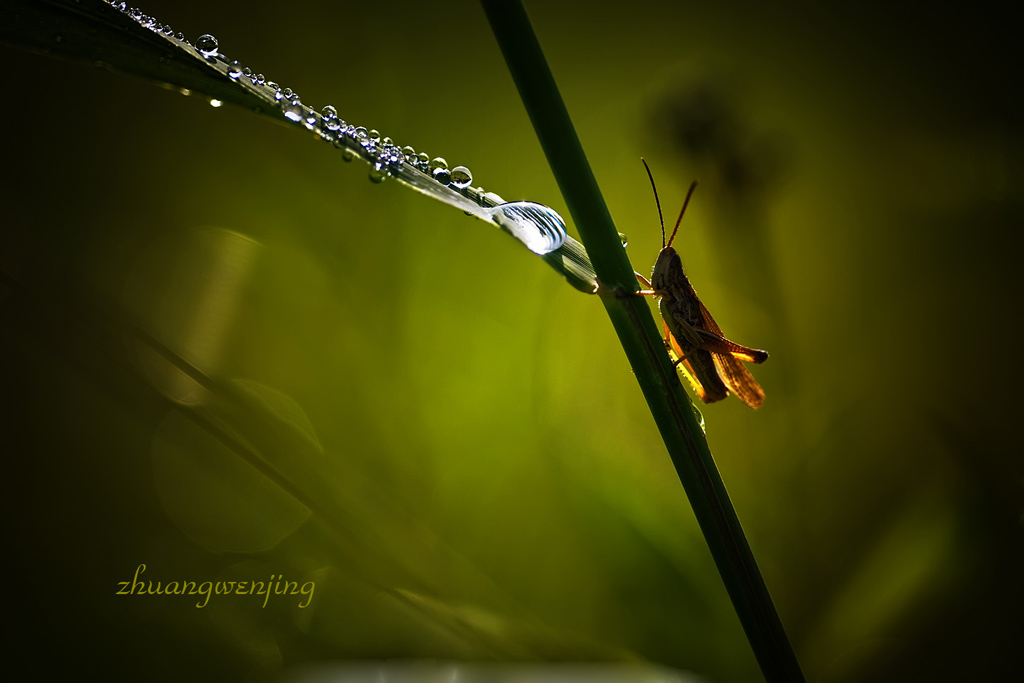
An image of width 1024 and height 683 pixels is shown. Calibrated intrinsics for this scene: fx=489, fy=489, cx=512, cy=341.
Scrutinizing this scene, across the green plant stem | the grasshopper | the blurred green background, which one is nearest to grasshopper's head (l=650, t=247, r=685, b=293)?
the grasshopper

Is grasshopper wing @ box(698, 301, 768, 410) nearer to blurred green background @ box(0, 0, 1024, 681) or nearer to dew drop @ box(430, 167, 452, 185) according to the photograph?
blurred green background @ box(0, 0, 1024, 681)

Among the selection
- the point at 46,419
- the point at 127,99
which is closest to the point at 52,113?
the point at 127,99

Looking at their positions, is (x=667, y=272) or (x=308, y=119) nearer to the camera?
(x=308, y=119)

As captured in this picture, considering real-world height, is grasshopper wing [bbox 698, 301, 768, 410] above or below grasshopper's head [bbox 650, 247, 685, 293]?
below

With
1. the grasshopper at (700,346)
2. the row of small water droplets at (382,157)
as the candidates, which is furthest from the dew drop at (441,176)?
the grasshopper at (700,346)

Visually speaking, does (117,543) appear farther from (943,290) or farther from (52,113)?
(943,290)

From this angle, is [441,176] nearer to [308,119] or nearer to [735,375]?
[308,119]

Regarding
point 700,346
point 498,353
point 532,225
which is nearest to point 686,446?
point 532,225
